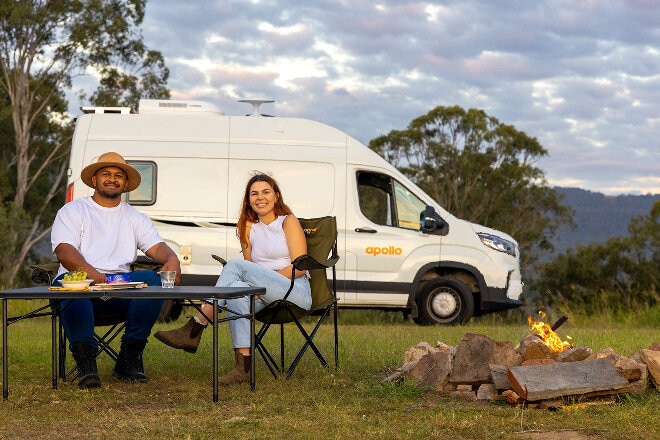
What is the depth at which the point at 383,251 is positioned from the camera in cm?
1109

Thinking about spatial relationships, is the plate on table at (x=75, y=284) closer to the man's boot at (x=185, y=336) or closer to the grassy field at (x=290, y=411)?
the grassy field at (x=290, y=411)

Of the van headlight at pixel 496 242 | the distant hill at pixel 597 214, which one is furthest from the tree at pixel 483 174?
the van headlight at pixel 496 242

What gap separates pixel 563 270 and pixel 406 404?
29.1m

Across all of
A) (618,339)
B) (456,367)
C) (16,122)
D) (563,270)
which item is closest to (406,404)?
(456,367)

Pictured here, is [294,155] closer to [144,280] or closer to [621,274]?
[144,280]

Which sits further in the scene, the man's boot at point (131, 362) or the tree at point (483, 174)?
the tree at point (483, 174)

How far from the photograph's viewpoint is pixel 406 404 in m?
5.09

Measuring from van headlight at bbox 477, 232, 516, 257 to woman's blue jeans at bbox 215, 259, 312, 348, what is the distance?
551 cm

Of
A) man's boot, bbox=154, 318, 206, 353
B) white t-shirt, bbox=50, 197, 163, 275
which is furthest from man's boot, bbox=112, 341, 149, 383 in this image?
white t-shirt, bbox=50, 197, 163, 275

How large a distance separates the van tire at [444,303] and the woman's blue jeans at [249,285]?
5362 millimetres

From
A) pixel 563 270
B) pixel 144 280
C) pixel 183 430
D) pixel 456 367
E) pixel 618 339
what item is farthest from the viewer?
pixel 563 270

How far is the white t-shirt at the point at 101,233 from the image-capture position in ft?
19.6

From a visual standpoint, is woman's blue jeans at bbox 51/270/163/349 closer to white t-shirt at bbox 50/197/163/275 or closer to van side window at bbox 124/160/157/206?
white t-shirt at bbox 50/197/163/275

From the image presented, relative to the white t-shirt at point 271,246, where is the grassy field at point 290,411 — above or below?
below
